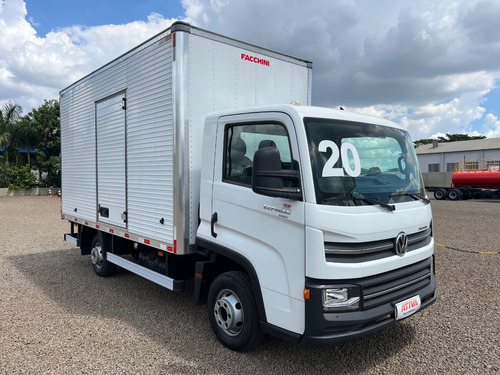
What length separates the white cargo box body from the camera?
4.23 metres

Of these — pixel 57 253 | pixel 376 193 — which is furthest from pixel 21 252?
pixel 376 193

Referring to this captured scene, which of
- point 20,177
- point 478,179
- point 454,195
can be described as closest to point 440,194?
point 454,195

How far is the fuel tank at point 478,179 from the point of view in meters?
22.7

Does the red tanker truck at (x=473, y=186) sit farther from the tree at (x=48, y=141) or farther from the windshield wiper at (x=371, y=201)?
the tree at (x=48, y=141)

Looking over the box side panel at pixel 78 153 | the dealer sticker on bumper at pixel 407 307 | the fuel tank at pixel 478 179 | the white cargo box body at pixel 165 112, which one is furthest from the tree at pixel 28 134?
the dealer sticker on bumper at pixel 407 307

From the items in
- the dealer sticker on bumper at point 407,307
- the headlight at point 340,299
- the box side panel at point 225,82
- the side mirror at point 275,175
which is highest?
the box side panel at point 225,82

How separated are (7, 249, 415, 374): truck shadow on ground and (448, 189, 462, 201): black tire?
22724 mm

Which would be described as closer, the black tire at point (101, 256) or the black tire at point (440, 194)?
the black tire at point (101, 256)

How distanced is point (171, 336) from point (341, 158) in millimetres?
2699

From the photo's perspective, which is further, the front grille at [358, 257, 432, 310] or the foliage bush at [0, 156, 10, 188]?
the foliage bush at [0, 156, 10, 188]

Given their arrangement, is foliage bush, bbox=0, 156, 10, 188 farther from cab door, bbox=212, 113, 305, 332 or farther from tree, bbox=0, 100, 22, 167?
cab door, bbox=212, 113, 305, 332

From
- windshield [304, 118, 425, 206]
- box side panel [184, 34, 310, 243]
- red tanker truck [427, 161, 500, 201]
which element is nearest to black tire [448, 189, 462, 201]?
red tanker truck [427, 161, 500, 201]

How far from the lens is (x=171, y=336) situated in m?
4.20

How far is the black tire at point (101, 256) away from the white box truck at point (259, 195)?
79 centimetres
